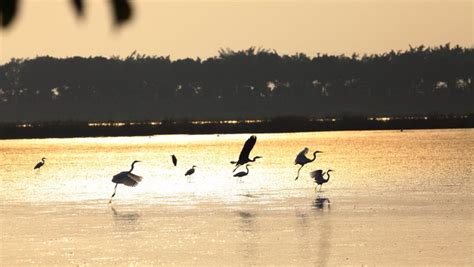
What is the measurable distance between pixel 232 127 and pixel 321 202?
8736 centimetres

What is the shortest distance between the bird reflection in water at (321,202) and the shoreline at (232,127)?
241ft

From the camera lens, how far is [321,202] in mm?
18047

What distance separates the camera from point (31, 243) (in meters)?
11.8

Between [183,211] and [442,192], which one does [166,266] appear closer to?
[183,211]

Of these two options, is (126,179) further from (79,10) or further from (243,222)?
(79,10)

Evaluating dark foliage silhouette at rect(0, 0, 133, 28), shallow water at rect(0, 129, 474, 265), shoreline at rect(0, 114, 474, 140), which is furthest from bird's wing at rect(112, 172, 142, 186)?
shoreline at rect(0, 114, 474, 140)

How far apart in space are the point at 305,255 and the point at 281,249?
0.64 m

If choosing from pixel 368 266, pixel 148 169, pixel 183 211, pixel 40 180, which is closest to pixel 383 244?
pixel 368 266

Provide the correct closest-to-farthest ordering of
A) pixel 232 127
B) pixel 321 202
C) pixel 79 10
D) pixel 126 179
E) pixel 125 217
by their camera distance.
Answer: pixel 79 10 < pixel 125 217 < pixel 321 202 < pixel 126 179 < pixel 232 127

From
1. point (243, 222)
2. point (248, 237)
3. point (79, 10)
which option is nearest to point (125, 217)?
point (243, 222)

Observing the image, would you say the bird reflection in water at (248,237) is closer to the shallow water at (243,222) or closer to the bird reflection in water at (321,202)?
the shallow water at (243,222)

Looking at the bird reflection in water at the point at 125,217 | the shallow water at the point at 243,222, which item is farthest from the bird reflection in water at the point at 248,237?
the bird reflection in water at the point at 125,217

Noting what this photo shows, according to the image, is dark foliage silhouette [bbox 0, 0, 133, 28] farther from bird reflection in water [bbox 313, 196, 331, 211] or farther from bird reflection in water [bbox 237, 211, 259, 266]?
bird reflection in water [bbox 313, 196, 331, 211]

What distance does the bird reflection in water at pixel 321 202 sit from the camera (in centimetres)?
1683
